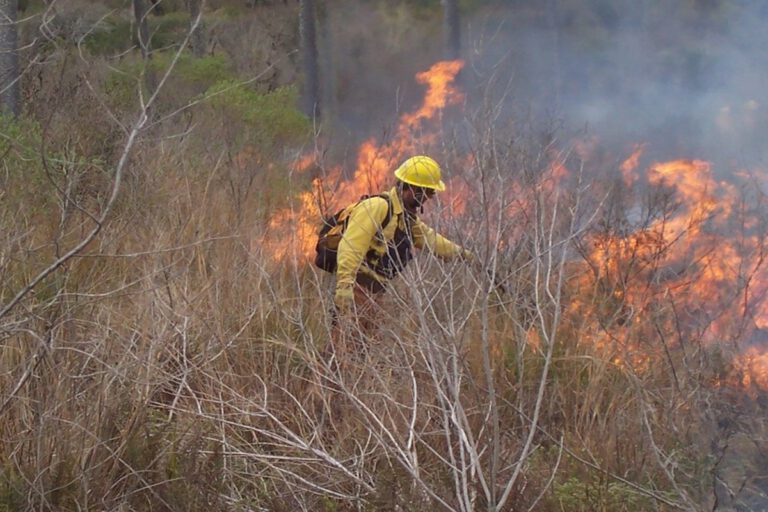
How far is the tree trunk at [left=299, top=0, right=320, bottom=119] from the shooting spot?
16656 millimetres

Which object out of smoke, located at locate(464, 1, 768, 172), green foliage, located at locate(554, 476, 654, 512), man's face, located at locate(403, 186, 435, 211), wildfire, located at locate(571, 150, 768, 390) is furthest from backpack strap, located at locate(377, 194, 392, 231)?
smoke, located at locate(464, 1, 768, 172)

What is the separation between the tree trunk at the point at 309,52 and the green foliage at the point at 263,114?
19.0 feet

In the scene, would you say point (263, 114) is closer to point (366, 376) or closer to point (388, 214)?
point (388, 214)

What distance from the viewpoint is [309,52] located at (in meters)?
16.9

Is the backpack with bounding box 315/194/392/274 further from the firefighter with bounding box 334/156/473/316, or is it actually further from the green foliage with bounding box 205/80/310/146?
the green foliage with bounding box 205/80/310/146

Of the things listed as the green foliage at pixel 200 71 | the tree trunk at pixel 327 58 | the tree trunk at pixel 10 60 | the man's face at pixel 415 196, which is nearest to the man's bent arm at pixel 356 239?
the man's face at pixel 415 196

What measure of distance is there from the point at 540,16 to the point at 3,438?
1113 cm

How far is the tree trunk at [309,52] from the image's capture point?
1666 centimetres

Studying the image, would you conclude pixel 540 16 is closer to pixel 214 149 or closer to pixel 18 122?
pixel 214 149

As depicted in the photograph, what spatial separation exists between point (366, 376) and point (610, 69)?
30.2 feet

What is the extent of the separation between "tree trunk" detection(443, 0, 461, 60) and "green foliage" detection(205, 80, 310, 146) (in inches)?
137

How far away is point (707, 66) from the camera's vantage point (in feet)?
37.0

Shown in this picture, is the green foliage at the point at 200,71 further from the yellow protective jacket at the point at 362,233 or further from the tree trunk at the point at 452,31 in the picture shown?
the yellow protective jacket at the point at 362,233

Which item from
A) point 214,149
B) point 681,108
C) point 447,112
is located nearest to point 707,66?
point 681,108
